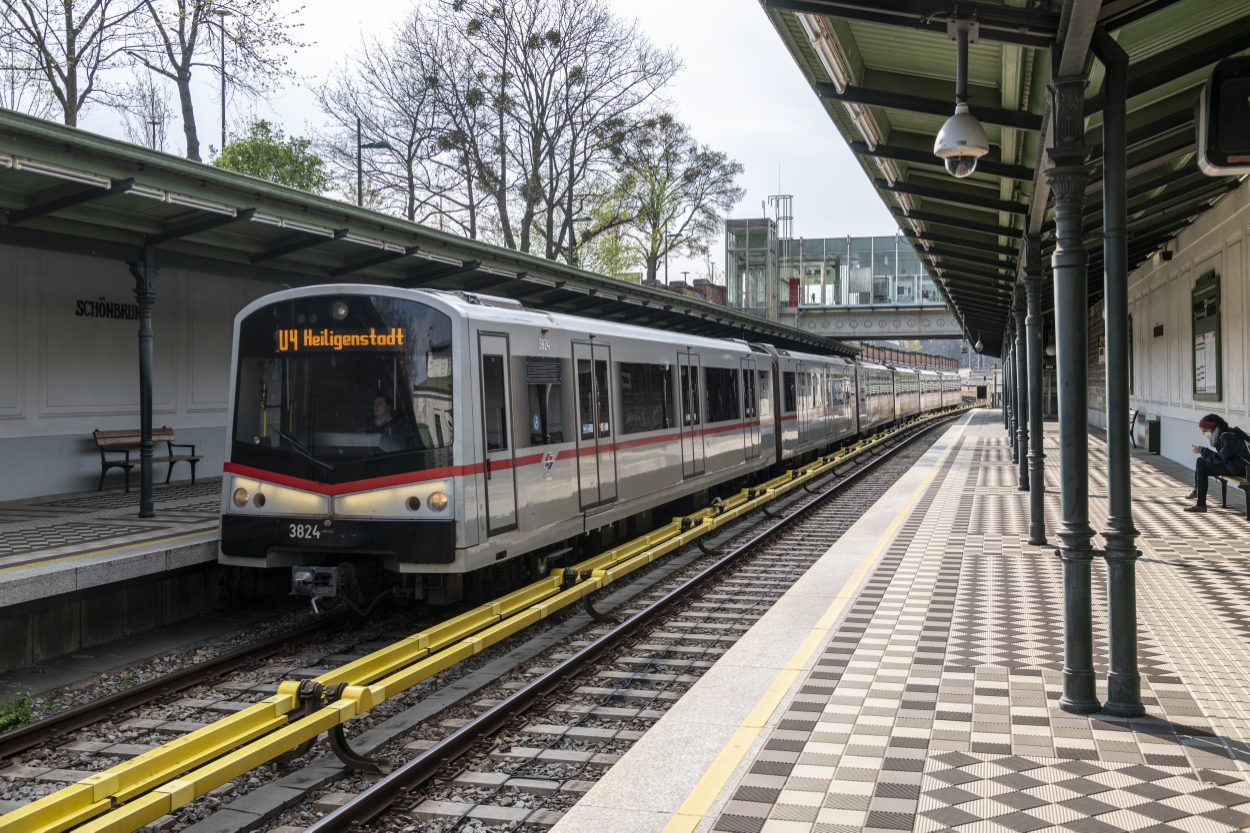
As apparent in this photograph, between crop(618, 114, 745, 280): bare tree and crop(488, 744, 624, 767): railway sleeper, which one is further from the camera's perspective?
crop(618, 114, 745, 280): bare tree

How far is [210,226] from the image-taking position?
1147 cm

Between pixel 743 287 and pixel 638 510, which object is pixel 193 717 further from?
pixel 743 287

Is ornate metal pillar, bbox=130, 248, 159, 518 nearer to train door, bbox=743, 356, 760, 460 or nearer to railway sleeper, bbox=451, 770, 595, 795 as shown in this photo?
railway sleeper, bbox=451, 770, 595, 795

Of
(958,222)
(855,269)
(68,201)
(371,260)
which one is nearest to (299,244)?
(371,260)

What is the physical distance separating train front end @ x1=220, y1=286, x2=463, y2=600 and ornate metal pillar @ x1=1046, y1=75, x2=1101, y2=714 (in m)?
4.39

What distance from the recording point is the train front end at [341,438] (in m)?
8.25

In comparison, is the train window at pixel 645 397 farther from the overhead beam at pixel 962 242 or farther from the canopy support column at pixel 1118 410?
the canopy support column at pixel 1118 410

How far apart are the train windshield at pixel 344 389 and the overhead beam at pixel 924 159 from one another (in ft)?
14.7

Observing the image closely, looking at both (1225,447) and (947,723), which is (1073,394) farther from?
(1225,447)

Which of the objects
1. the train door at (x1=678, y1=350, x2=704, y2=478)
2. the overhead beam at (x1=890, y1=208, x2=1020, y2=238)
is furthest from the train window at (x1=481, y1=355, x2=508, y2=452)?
the overhead beam at (x1=890, y1=208, x2=1020, y2=238)

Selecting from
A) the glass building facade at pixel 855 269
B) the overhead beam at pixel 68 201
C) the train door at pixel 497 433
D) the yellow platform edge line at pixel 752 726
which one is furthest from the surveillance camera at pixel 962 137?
the glass building facade at pixel 855 269

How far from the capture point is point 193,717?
23.0 ft

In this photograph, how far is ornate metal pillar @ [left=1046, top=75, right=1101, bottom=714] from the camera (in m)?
5.82

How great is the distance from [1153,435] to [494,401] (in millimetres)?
20361
